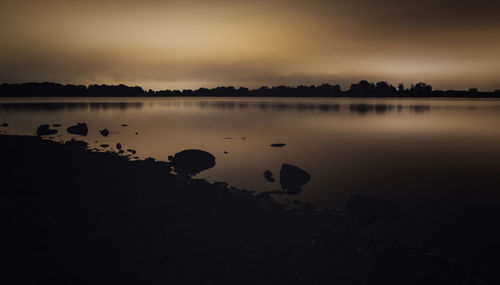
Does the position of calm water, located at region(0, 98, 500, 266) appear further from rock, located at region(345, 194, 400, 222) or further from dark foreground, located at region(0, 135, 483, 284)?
dark foreground, located at region(0, 135, 483, 284)

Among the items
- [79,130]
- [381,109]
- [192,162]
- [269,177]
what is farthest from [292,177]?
[381,109]

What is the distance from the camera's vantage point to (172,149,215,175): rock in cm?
2031

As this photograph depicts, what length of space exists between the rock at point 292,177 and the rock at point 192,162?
246 inches

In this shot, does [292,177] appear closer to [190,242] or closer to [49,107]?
[190,242]

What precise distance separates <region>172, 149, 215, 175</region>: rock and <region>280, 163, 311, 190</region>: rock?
6246 millimetres

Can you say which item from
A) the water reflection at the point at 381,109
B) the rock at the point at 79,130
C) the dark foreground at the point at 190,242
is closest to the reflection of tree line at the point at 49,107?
the rock at the point at 79,130

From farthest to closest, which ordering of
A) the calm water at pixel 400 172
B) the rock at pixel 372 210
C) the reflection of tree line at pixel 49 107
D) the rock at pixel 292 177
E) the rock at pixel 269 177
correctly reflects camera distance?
the reflection of tree line at pixel 49 107
the rock at pixel 269 177
the rock at pixel 292 177
the rock at pixel 372 210
the calm water at pixel 400 172

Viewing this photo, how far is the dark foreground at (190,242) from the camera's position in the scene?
308 inches

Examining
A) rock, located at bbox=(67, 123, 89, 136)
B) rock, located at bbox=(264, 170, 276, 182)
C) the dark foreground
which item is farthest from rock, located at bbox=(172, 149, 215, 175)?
rock, located at bbox=(67, 123, 89, 136)

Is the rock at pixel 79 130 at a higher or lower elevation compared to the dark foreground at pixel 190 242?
higher

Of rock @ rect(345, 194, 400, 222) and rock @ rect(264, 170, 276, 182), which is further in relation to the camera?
rock @ rect(264, 170, 276, 182)

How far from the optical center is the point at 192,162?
2100 cm

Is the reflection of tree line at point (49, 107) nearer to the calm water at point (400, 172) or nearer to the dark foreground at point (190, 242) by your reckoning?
the calm water at point (400, 172)

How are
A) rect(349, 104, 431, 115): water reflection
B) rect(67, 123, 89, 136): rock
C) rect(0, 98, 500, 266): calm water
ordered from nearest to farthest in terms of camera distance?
rect(0, 98, 500, 266): calm water < rect(67, 123, 89, 136): rock < rect(349, 104, 431, 115): water reflection
